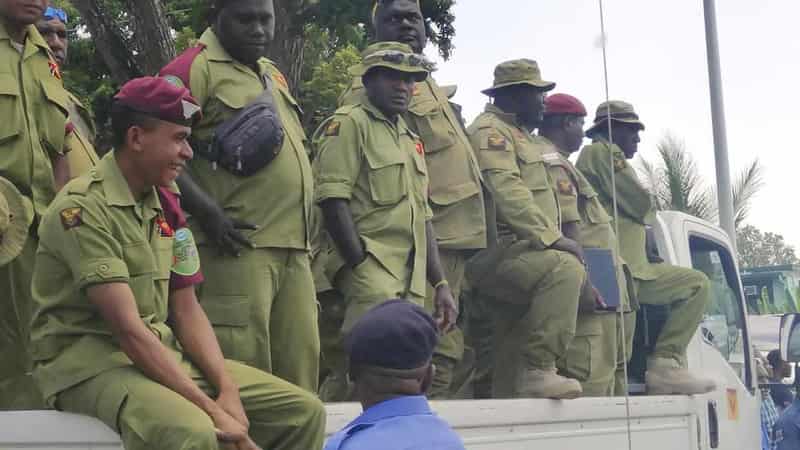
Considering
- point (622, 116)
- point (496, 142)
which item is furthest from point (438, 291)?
point (622, 116)

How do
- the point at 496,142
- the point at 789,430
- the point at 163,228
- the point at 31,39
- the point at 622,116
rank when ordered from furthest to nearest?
the point at 789,430, the point at 622,116, the point at 496,142, the point at 31,39, the point at 163,228

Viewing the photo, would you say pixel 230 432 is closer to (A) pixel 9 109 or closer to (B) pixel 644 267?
(A) pixel 9 109

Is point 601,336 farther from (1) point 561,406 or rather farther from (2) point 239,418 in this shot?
(2) point 239,418

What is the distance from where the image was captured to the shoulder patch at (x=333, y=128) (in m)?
4.25

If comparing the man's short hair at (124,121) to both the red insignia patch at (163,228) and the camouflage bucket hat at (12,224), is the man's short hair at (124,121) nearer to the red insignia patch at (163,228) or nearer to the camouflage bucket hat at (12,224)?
the red insignia patch at (163,228)

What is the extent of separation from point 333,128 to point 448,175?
0.64 m

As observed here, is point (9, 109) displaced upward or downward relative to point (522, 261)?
upward

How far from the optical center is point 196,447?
2.64 m

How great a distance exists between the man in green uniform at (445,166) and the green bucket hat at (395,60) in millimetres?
150

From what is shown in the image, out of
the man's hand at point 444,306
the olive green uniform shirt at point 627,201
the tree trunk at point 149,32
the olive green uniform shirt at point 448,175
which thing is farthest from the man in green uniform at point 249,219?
the tree trunk at point 149,32

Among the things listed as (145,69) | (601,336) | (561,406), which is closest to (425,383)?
(561,406)

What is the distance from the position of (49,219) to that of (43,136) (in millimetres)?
673

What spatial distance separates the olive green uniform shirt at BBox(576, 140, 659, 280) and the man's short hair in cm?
301

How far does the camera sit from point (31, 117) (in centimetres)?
347
